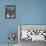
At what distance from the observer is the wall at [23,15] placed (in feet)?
14.1

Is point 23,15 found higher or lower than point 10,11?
lower

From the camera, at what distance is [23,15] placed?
433cm

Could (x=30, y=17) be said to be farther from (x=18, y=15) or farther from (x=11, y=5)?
(x=11, y=5)

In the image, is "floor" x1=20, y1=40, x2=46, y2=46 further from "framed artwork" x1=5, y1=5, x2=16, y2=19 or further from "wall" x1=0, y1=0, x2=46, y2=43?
"framed artwork" x1=5, y1=5, x2=16, y2=19

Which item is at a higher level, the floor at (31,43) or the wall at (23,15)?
the wall at (23,15)

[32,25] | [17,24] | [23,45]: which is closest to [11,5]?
[17,24]

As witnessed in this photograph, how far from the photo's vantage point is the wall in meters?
4.31

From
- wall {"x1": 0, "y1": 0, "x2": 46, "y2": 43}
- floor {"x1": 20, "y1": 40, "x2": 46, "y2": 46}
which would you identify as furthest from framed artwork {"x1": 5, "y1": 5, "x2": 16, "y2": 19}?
floor {"x1": 20, "y1": 40, "x2": 46, "y2": 46}

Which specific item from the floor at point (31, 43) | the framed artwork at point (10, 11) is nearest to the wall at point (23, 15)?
the framed artwork at point (10, 11)

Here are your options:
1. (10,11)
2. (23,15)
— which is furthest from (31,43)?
(10,11)

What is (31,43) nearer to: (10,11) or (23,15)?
(23,15)

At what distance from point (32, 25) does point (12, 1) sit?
1.06m

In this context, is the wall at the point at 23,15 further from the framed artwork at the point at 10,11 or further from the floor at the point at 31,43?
the floor at the point at 31,43

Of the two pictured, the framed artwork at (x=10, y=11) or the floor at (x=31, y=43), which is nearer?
the floor at (x=31, y=43)
